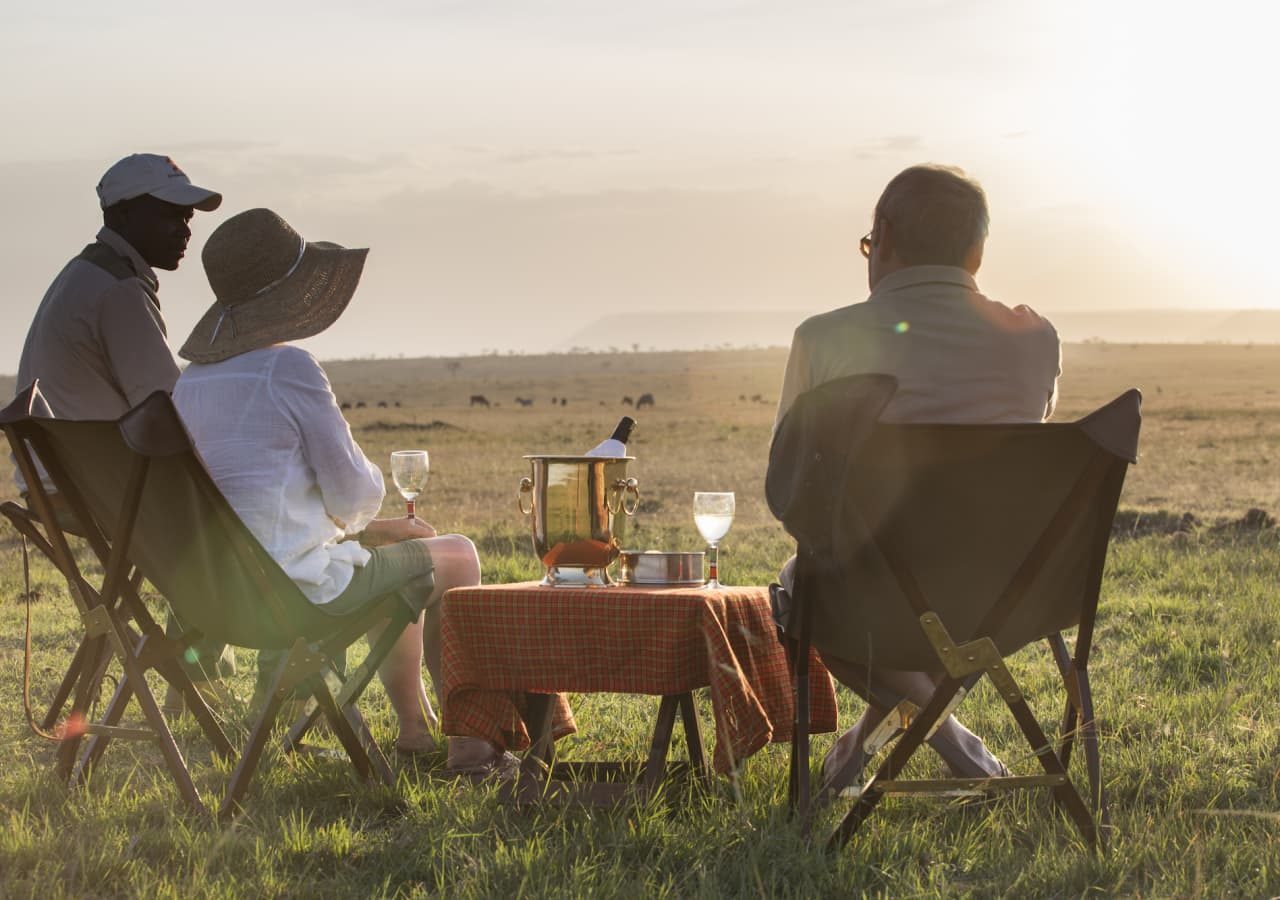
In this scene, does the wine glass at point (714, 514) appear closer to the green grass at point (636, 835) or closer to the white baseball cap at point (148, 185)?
the green grass at point (636, 835)

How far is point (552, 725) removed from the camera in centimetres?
429

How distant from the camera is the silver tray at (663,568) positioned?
4000mm

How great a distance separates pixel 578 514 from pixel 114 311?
222cm

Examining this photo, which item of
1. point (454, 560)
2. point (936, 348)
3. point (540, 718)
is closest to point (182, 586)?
point (454, 560)

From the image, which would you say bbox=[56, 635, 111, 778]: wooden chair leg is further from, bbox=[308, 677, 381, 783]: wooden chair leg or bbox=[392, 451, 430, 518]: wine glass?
bbox=[392, 451, 430, 518]: wine glass

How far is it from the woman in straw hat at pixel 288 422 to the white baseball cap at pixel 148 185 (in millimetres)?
1229

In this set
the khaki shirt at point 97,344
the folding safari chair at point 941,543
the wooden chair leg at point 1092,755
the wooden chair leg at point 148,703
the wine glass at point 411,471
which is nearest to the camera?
the folding safari chair at point 941,543

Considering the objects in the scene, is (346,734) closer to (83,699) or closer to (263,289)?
(83,699)

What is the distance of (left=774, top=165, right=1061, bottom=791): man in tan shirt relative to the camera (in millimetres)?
3480

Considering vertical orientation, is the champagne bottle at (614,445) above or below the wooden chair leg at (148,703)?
above

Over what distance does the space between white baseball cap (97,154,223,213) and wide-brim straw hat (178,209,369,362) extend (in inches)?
49.6

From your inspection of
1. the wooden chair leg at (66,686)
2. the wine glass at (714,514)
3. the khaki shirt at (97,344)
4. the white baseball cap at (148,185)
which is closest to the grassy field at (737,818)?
the wooden chair leg at (66,686)

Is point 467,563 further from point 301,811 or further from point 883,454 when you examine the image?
point 883,454

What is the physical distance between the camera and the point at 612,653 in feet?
12.5
